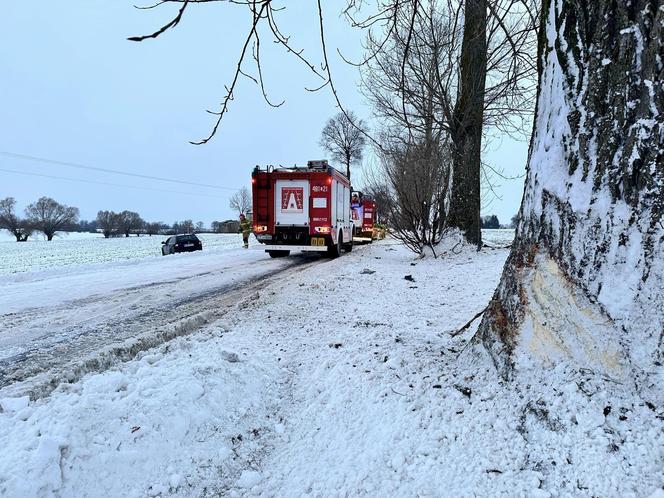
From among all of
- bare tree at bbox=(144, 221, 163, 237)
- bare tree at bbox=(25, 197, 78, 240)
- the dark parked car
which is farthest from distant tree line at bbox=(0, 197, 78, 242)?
the dark parked car

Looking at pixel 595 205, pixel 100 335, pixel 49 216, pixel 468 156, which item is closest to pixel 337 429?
pixel 595 205

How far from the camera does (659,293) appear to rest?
1667 millimetres

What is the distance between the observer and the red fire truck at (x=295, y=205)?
1255 cm

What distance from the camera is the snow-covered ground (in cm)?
164

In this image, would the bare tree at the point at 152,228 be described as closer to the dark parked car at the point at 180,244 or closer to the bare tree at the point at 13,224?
the bare tree at the point at 13,224

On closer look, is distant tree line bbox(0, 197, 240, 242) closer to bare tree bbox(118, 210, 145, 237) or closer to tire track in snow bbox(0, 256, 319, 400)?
bare tree bbox(118, 210, 145, 237)

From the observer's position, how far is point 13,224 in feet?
237

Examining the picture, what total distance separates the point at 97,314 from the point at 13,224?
85.7 m

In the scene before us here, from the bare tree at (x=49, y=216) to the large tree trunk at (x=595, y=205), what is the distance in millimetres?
90496

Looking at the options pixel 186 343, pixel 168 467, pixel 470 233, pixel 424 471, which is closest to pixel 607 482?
pixel 424 471

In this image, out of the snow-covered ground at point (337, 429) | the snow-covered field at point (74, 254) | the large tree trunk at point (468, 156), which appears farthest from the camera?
the snow-covered field at point (74, 254)

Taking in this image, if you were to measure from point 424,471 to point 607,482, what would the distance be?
0.68 meters

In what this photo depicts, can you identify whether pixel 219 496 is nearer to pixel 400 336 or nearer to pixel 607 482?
pixel 607 482

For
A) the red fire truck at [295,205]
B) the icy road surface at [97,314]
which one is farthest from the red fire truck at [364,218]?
the icy road surface at [97,314]
